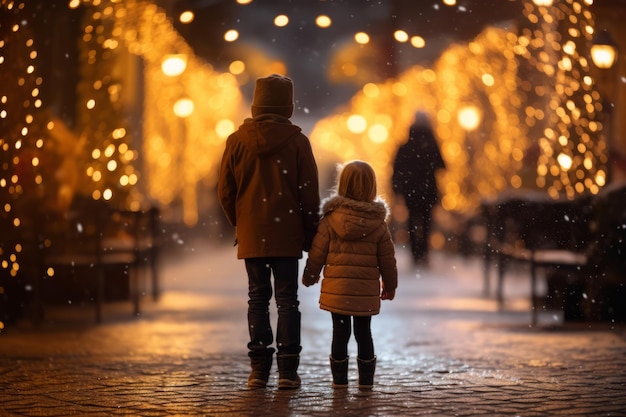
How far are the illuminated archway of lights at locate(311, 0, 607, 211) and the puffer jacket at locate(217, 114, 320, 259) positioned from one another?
451 cm

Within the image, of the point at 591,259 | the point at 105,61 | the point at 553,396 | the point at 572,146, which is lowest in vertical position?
the point at 553,396

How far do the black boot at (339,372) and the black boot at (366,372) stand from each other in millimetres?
85

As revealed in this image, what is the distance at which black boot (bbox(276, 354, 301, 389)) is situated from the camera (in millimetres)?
7812

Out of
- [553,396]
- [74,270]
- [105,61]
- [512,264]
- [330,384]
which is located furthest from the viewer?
[512,264]

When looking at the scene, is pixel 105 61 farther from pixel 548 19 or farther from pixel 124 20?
pixel 548 19

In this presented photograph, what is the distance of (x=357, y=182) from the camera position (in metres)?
7.84

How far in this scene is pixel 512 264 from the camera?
759 inches

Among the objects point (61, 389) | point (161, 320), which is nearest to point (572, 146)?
point (161, 320)

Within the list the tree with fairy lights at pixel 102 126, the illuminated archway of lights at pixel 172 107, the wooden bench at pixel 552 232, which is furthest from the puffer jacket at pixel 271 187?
the tree with fairy lights at pixel 102 126

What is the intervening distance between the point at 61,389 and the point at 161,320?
14.9 feet

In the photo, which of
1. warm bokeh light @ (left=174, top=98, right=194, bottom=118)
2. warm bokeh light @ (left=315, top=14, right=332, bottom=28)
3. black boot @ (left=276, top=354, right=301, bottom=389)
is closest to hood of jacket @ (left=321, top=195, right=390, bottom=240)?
black boot @ (left=276, top=354, right=301, bottom=389)

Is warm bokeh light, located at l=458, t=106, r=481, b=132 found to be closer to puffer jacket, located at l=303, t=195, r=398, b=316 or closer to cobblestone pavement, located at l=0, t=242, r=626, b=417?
cobblestone pavement, located at l=0, t=242, r=626, b=417

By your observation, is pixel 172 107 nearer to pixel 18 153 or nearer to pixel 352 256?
pixel 18 153

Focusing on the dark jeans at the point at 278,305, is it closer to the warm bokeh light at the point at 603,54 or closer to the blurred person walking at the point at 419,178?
the warm bokeh light at the point at 603,54
